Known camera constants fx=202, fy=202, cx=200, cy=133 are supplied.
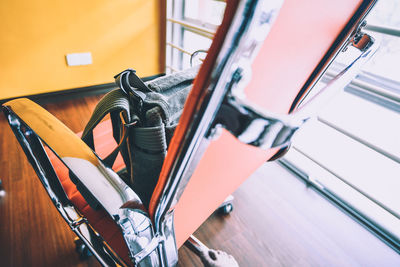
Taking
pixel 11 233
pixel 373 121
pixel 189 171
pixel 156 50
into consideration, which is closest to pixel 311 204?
pixel 373 121

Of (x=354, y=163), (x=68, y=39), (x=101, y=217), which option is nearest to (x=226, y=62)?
(x=101, y=217)

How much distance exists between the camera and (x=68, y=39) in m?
1.88

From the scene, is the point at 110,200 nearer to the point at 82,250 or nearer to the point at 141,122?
the point at 141,122

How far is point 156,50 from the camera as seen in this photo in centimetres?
246

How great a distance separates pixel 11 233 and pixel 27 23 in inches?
64.2

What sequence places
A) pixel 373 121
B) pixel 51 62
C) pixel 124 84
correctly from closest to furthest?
pixel 124 84, pixel 373 121, pixel 51 62

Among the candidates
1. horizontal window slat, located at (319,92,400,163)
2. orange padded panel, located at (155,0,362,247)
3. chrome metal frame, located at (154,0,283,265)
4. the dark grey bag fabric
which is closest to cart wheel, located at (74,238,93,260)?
the dark grey bag fabric

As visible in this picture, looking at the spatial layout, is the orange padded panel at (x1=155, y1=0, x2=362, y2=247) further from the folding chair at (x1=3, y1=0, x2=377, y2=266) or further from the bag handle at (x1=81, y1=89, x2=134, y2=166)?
the bag handle at (x1=81, y1=89, x2=134, y2=166)

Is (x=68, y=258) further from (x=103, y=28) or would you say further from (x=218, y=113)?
(x=103, y=28)

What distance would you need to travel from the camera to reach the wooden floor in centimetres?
97

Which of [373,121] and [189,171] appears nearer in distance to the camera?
[189,171]

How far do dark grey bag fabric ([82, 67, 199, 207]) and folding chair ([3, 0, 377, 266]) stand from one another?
80 millimetres

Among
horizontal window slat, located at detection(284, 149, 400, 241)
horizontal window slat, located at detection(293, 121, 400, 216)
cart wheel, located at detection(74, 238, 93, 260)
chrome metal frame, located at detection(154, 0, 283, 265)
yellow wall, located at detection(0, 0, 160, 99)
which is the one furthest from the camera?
yellow wall, located at detection(0, 0, 160, 99)

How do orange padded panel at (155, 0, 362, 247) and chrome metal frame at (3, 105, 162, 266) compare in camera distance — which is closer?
orange padded panel at (155, 0, 362, 247)
